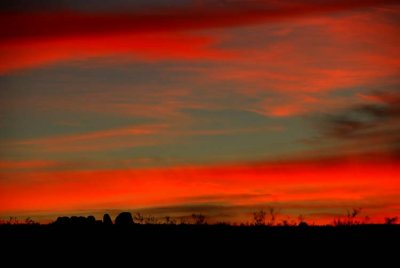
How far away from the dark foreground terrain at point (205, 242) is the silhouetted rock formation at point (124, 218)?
1222 millimetres

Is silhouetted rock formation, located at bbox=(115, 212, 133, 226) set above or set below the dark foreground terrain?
above

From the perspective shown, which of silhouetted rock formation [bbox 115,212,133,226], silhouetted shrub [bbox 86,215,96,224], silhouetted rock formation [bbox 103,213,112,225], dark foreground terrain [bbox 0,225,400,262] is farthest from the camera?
silhouetted rock formation [bbox 103,213,112,225]

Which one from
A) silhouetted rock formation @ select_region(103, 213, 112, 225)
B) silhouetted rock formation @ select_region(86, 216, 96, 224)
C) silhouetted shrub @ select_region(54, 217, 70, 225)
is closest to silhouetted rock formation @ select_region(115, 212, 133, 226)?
silhouetted rock formation @ select_region(103, 213, 112, 225)

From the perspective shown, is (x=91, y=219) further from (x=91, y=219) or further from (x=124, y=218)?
(x=124, y=218)

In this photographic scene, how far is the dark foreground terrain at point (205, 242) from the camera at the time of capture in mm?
24922

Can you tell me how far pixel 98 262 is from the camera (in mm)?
24109

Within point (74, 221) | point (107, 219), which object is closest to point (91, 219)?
point (107, 219)

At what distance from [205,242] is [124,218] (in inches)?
239

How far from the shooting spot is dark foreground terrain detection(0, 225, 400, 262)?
81.8 feet

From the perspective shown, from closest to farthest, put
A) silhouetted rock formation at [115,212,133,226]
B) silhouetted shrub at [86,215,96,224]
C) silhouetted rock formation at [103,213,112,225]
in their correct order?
silhouetted shrub at [86,215,96,224] < silhouetted rock formation at [115,212,133,226] < silhouetted rock formation at [103,213,112,225]

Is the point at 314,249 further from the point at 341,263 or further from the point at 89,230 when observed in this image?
the point at 89,230

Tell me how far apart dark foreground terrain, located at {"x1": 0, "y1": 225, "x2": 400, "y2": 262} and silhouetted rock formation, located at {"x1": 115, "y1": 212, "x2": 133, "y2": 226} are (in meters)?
1.22

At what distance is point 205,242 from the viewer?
2675 cm

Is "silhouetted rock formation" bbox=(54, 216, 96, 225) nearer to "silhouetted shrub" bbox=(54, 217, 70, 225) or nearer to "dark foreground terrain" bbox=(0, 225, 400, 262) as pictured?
"silhouetted shrub" bbox=(54, 217, 70, 225)
